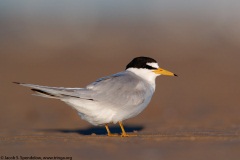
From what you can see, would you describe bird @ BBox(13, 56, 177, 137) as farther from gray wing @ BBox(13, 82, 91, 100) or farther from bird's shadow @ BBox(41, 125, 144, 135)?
bird's shadow @ BBox(41, 125, 144, 135)

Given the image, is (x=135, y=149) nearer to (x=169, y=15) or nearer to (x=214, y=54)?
(x=214, y=54)

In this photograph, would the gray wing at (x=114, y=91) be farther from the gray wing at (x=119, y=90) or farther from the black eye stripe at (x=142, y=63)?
the black eye stripe at (x=142, y=63)

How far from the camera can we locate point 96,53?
26.8m

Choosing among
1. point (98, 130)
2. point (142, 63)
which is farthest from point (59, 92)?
point (98, 130)

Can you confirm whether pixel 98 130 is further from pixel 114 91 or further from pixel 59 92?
pixel 59 92

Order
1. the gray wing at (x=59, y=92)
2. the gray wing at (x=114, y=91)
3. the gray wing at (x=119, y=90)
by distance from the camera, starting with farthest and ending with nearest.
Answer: the gray wing at (x=119, y=90) < the gray wing at (x=114, y=91) < the gray wing at (x=59, y=92)

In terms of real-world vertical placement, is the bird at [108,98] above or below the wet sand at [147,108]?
above

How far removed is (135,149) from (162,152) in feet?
1.13

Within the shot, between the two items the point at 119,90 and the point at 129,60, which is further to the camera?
the point at 129,60

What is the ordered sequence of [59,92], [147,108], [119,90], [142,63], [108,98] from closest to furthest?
[59,92] → [108,98] → [119,90] → [142,63] → [147,108]

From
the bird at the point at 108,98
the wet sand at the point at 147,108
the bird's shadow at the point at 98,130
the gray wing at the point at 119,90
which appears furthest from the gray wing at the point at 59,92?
the bird's shadow at the point at 98,130

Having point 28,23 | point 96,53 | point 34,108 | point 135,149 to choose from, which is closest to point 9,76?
point 34,108

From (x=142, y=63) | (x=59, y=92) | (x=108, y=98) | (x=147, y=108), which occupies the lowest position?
(x=147, y=108)

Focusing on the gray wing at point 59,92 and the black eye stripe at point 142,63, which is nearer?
the gray wing at point 59,92
